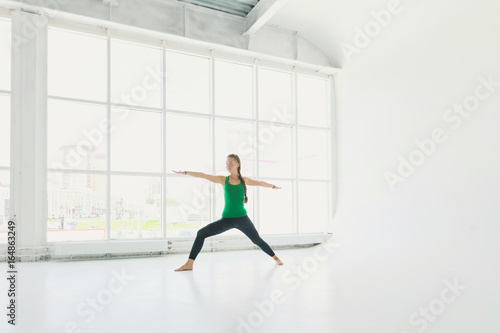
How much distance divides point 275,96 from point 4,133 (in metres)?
4.92

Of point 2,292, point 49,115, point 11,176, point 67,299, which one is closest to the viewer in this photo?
point 67,299

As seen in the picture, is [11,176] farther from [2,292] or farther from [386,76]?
[386,76]

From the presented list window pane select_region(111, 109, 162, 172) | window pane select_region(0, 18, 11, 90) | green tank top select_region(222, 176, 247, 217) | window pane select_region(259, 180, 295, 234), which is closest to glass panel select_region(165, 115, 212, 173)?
window pane select_region(111, 109, 162, 172)

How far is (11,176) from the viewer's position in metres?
5.49

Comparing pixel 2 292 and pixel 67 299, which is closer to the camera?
pixel 67 299

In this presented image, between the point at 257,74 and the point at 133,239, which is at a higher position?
the point at 257,74

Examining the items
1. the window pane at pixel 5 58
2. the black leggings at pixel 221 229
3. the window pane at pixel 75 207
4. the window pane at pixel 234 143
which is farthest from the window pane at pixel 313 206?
the window pane at pixel 5 58

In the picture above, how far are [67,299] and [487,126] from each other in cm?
534

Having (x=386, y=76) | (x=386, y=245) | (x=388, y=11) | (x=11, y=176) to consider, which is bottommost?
(x=386, y=245)

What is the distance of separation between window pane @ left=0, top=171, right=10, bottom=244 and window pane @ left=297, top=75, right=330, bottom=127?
549 centimetres

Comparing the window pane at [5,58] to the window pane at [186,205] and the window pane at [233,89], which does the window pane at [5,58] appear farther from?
the window pane at [233,89]

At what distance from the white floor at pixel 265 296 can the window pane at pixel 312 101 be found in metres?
3.82

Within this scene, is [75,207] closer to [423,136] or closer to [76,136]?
[76,136]

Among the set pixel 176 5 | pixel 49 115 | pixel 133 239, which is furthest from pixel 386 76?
pixel 49 115
